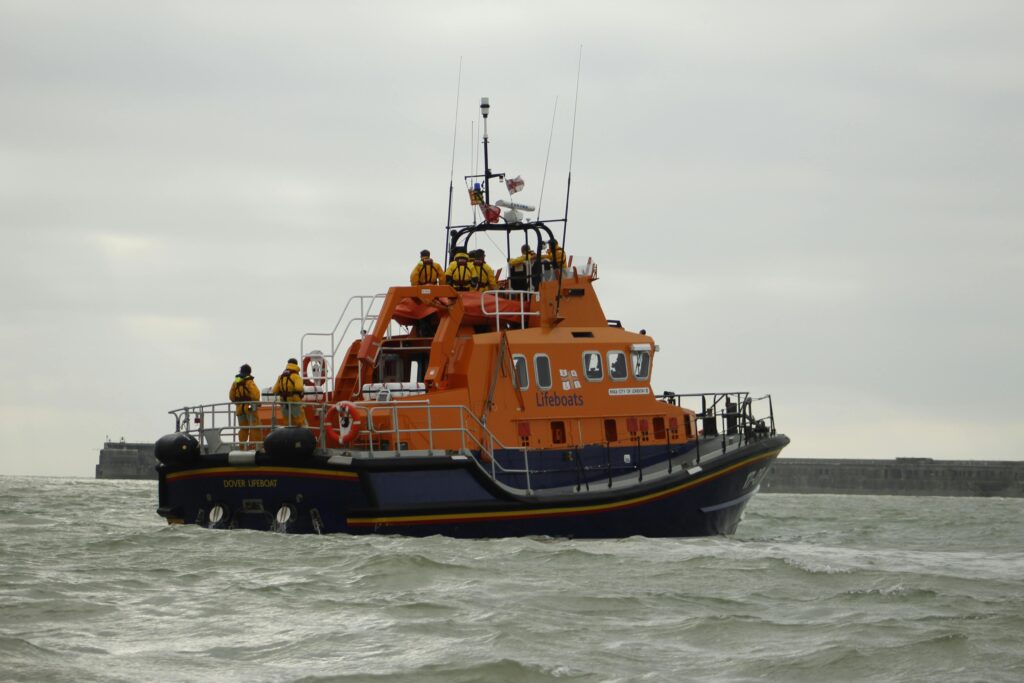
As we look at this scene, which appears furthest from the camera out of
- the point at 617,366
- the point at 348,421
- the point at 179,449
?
the point at 617,366

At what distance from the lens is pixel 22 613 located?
941 cm

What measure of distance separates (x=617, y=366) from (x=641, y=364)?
46cm

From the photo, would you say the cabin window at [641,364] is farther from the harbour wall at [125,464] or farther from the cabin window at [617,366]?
the harbour wall at [125,464]

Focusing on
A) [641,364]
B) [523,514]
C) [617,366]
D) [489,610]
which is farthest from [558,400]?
[489,610]

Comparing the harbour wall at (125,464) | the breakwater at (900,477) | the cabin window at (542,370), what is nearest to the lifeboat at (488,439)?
the cabin window at (542,370)

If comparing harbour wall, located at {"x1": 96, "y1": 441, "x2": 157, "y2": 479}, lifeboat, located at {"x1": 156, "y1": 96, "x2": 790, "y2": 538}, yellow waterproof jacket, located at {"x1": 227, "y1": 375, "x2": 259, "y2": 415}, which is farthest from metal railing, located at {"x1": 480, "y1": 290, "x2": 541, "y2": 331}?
harbour wall, located at {"x1": 96, "y1": 441, "x2": 157, "y2": 479}

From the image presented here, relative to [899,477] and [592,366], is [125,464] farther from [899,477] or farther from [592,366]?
[592,366]

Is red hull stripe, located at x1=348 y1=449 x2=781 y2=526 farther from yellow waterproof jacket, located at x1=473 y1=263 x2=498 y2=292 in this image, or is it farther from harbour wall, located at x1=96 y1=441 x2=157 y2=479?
harbour wall, located at x1=96 y1=441 x2=157 y2=479

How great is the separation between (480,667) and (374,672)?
630 millimetres

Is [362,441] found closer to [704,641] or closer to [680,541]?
[680,541]

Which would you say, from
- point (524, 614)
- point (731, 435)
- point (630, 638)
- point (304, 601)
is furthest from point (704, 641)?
point (731, 435)

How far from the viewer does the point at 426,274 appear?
17.0 meters

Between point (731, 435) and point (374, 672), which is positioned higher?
point (731, 435)

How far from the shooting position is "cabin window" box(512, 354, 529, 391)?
53.0 feet
